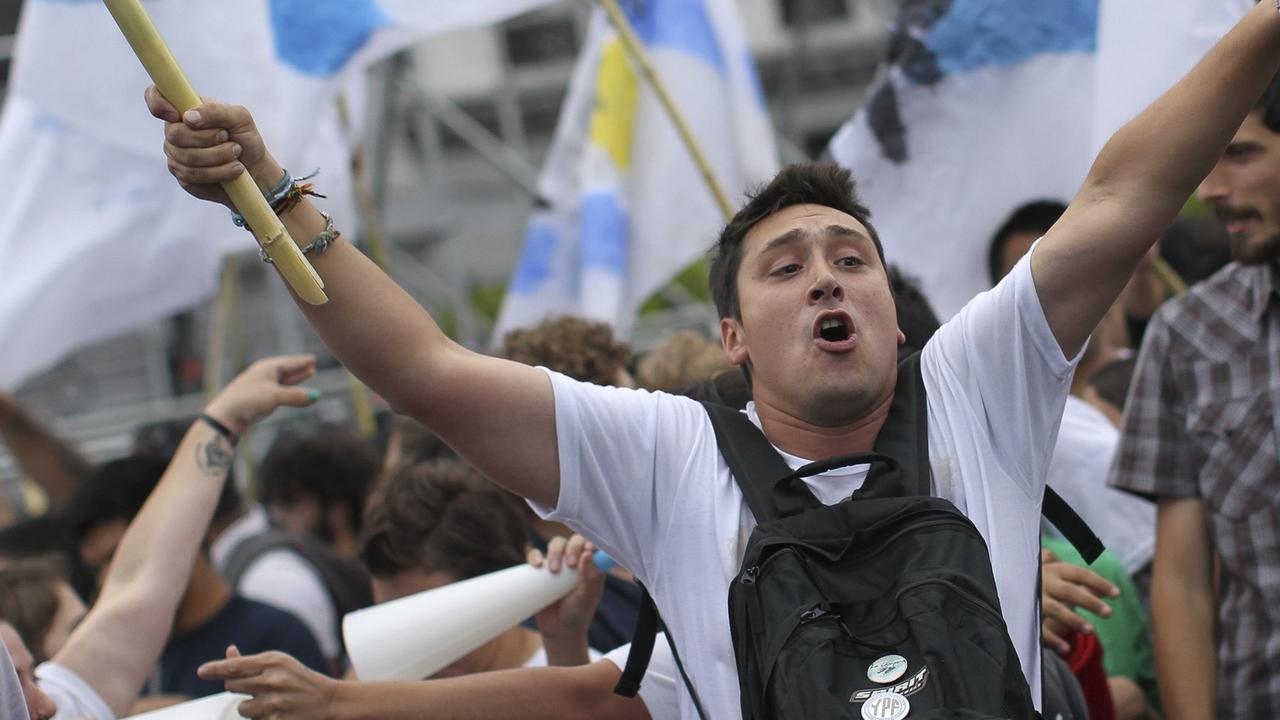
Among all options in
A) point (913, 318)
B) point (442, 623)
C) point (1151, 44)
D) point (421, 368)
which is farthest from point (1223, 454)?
point (421, 368)

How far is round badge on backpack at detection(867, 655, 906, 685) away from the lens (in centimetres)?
180

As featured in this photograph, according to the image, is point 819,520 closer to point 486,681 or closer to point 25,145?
point 486,681

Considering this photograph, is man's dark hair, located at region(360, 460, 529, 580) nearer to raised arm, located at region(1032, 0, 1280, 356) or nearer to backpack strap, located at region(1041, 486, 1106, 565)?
backpack strap, located at region(1041, 486, 1106, 565)

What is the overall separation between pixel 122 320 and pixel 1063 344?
184 inches

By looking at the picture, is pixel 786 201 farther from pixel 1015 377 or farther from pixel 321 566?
pixel 321 566

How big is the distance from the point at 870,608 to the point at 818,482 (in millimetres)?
289

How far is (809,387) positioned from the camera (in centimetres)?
219

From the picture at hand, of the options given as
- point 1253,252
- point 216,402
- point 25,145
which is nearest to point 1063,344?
point 1253,252

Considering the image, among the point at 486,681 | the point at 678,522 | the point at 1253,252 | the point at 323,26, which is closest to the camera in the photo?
the point at 678,522

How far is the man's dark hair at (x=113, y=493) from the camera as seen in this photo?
4.16m

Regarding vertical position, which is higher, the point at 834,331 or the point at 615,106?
the point at 834,331

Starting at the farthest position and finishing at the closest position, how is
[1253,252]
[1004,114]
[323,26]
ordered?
[323,26], [1004,114], [1253,252]

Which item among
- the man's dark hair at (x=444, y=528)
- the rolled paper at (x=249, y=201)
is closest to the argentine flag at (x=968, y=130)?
the man's dark hair at (x=444, y=528)

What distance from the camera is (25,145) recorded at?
6000 mm
